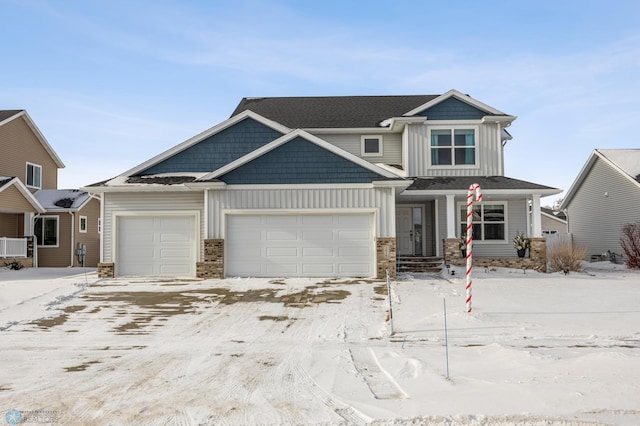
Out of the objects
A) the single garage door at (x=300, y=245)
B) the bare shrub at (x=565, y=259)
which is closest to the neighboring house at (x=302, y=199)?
the single garage door at (x=300, y=245)

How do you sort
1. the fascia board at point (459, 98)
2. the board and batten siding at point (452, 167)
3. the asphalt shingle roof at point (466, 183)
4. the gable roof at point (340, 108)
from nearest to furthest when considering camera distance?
the asphalt shingle roof at point (466, 183), the fascia board at point (459, 98), the board and batten siding at point (452, 167), the gable roof at point (340, 108)

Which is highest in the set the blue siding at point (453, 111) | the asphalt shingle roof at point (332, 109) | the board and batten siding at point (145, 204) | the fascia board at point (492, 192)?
the asphalt shingle roof at point (332, 109)

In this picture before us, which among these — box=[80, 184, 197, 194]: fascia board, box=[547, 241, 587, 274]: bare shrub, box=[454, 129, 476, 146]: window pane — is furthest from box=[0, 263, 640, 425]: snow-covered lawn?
box=[454, 129, 476, 146]: window pane

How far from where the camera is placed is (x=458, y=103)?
19828 millimetres

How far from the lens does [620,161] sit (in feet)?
81.4

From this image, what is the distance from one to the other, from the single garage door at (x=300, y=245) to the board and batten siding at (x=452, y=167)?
4.43 metres

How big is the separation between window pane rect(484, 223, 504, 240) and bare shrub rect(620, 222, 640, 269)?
6.29 metres

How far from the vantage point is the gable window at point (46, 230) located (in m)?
25.6

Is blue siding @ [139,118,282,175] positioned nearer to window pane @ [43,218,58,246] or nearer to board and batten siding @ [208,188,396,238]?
board and batten siding @ [208,188,396,238]

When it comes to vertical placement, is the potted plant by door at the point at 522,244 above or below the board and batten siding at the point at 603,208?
below

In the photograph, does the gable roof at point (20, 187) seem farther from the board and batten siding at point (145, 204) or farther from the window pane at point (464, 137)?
the window pane at point (464, 137)

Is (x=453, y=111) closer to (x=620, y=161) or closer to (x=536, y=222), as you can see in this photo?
(x=536, y=222)

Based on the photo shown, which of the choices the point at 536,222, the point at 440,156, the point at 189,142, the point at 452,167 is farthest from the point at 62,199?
the point at 536,222

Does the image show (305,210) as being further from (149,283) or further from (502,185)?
(502,185)
